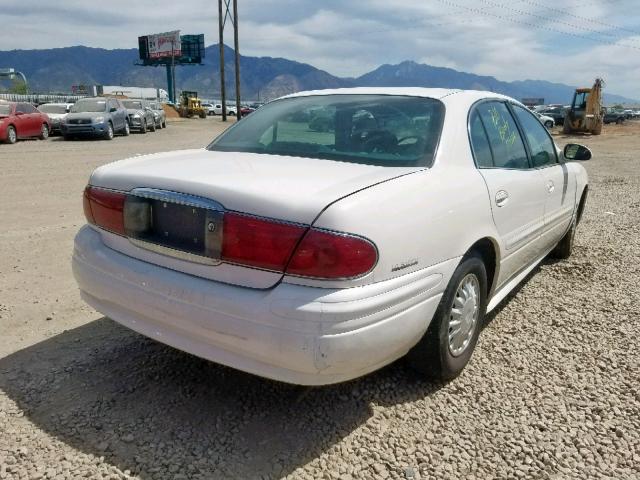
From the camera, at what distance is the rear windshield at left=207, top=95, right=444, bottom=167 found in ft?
9.02

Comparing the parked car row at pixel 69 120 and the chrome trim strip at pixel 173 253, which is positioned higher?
the chrome trim strip at pixel 173 253

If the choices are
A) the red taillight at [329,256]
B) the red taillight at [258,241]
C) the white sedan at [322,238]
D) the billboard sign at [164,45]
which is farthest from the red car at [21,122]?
the billboard sign at [164,45]

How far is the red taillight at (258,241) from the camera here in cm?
205

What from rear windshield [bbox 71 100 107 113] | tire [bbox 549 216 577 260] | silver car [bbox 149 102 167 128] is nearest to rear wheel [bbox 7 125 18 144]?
rear windshield [bbox 71 100 107 113]

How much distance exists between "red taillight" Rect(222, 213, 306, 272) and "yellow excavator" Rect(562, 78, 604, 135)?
3298cm

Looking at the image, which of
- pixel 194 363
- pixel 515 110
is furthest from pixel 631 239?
pixel 194 363

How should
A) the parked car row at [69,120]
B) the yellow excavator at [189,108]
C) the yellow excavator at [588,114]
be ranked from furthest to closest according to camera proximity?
1. the yellow excavator at [189,108]
2. the yellow excavator at [588,114]
3. the parked car row at [69,120]

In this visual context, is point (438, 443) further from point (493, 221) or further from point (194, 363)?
point (194, 363)

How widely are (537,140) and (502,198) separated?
1244 millimetres

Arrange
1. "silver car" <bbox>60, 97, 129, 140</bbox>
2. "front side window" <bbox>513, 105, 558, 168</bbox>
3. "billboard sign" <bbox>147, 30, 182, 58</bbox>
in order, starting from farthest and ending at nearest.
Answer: "billboard sign" <bbox>147, 30, 182, 58</bbox>
"silver car" <bbox>60, 97, 129, 140</bbox>
"front side window" <bbox>513, 105, 558, 168</bbox>

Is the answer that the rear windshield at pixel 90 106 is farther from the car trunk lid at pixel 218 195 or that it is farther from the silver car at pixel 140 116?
the car trunk lid at pixel 218 195

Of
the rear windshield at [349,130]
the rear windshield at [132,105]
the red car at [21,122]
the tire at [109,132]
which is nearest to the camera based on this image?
the rear windshield at [349,130]

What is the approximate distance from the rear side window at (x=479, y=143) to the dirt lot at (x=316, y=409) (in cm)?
→ 117

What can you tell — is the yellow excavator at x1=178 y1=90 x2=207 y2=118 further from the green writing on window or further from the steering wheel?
the steering wheel
